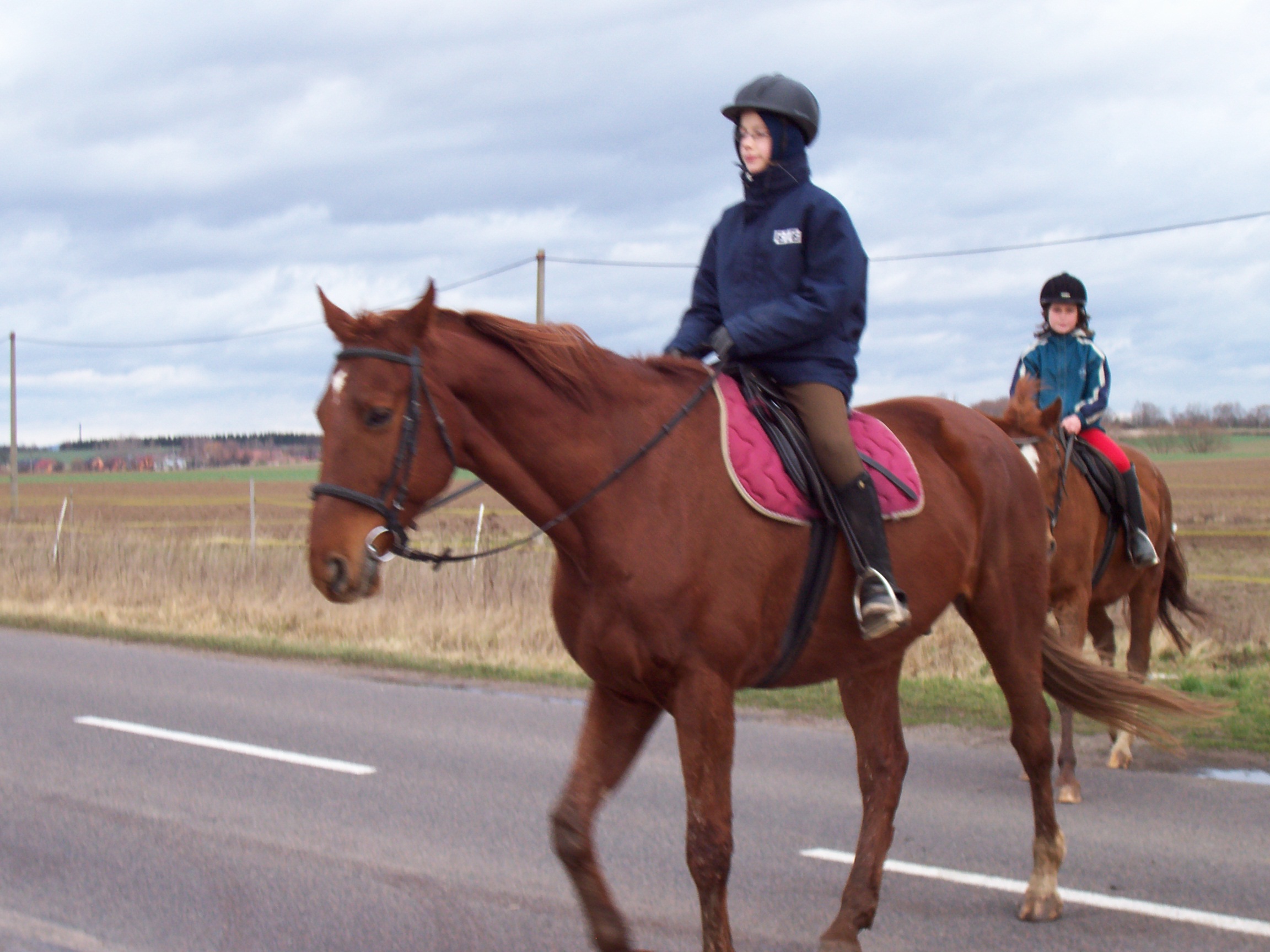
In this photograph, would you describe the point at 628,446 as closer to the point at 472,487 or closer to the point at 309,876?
the point at 472,487

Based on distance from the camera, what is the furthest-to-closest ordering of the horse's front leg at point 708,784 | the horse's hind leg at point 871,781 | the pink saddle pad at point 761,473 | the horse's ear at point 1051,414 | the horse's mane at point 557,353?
the horse's ear at point 1051,414, the horse's hind leg at point 871,781, the pink saddle pad at point 761,473, the horse's mane at point 557,353, the horse's front leg at point 708,784

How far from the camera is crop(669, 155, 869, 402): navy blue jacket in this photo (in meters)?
4.02

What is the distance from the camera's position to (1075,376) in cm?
767

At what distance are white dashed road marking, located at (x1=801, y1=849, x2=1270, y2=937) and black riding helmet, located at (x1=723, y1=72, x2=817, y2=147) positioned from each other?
2728mm

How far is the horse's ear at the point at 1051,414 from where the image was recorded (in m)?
7.20

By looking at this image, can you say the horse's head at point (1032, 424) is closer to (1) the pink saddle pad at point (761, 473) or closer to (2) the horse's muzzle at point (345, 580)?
(1) the pink saddle pad at point (761, 473)

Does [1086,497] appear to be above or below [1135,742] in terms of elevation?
above

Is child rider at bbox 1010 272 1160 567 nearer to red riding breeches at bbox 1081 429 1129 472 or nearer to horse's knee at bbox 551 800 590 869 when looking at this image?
red riding breeches at bbox 1081 429 1129 472

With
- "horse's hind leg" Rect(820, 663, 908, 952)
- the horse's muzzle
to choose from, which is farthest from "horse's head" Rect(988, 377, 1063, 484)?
the horse's muzzle

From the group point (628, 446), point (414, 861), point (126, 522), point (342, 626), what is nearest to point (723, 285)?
point (628, 446)

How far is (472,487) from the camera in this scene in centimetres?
400

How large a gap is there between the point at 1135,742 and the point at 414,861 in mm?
4904

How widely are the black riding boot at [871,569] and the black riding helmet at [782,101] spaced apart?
1.25 meters

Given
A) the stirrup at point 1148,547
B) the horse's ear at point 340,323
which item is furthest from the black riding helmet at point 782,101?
the stirrup at point 1148,547
